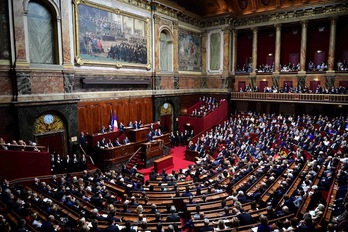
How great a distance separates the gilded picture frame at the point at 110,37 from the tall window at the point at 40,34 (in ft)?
4.81

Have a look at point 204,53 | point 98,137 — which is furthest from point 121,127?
point 204,53

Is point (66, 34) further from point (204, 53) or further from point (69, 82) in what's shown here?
point (204, 53)

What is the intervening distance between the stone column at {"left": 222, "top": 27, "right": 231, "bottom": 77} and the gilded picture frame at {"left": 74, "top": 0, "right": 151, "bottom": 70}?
8774 millimetres

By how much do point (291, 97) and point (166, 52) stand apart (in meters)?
11.7

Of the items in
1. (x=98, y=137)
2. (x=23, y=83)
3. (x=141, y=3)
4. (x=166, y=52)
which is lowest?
(x=98, y=137)

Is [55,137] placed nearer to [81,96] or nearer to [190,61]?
[81,96]

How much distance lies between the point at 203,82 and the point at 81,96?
14.4 m

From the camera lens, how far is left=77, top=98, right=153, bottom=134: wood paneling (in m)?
16.4

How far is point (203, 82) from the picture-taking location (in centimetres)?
2702

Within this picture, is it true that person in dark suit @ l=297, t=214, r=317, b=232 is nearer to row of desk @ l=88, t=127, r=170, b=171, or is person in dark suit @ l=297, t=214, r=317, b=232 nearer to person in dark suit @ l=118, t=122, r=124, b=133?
row of desk @ l=88, t=127, r=170, b=171

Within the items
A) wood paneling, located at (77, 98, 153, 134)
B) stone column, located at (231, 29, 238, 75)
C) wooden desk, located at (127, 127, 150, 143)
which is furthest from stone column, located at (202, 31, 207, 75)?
wooden desk, located at (127, 127, 150, 143)

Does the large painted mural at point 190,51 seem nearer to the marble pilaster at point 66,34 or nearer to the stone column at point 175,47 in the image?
the stone column at point 175,47

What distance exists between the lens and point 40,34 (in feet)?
46.9

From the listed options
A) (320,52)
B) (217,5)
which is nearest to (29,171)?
(217,5)
